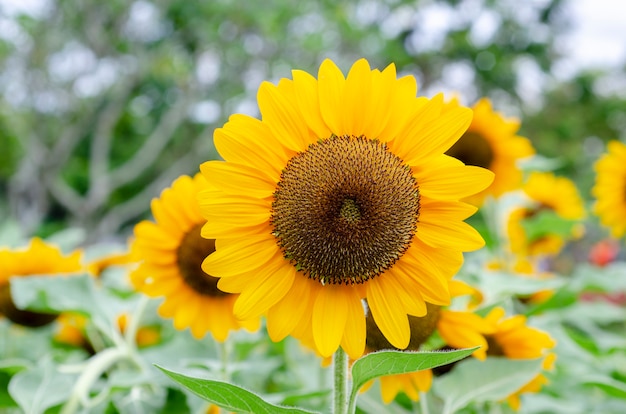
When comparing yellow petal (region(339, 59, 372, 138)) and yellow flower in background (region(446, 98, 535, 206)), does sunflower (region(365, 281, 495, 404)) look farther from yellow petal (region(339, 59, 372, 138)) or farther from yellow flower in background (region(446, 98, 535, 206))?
yellow flower in background (region(446, 98, 535, 206))

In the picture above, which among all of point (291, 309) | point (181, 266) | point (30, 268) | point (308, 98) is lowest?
point (30, 268)

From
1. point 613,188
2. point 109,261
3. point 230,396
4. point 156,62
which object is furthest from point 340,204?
point 156,62

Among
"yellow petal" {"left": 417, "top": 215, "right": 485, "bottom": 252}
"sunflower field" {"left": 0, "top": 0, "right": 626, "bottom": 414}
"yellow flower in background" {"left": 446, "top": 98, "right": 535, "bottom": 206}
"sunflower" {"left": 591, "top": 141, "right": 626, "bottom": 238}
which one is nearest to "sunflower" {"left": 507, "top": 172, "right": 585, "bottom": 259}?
"sunflower field" {"left": 0, "top": 0, "right": 626, "bottom": 414}

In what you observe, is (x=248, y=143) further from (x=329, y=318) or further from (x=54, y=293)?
(x=54, y=293)

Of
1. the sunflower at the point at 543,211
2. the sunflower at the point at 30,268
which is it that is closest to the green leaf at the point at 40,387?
the sunflower at the point at 30,268

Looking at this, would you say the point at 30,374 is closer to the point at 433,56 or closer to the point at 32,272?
the point at 32,272

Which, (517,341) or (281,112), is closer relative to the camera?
(281,112)
